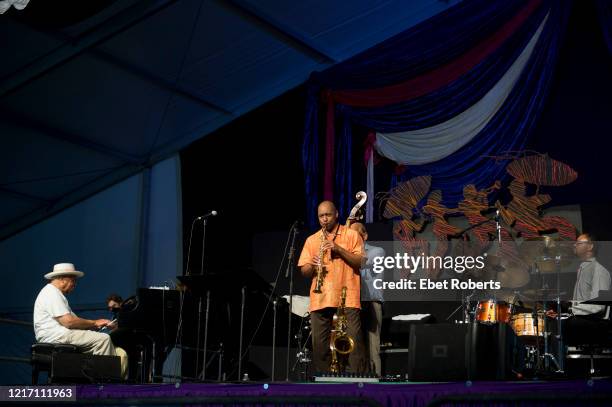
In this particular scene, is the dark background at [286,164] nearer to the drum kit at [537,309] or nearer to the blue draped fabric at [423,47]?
the blue draped fabric at [423,47]

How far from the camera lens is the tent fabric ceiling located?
988 centimetres

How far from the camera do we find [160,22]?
1014 centimetres

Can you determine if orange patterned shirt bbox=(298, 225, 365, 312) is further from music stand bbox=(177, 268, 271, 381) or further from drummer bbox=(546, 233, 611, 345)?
drummer bbox=(546, 233, 611, 345)

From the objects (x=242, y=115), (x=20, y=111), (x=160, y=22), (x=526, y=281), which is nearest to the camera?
(x=526, y=281)

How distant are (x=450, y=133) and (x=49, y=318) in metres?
5.18

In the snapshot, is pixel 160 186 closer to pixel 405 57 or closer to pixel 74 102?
pixel 74 102

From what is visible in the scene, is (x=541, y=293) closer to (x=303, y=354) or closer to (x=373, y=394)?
(x=303, y=354)

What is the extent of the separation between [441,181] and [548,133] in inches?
54.3

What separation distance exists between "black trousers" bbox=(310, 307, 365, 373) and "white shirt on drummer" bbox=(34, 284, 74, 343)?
2.47 metres

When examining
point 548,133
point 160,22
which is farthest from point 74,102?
point 548,133

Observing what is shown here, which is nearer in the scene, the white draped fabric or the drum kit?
the drum kit

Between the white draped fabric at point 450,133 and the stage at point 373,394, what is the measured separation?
20.3 feet

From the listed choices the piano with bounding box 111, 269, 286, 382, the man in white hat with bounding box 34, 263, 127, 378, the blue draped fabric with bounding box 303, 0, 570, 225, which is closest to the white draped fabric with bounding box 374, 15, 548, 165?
the blue draped fabric with bounding box 303, 0, 570, 225

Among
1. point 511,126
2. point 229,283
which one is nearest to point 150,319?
point 229,283
